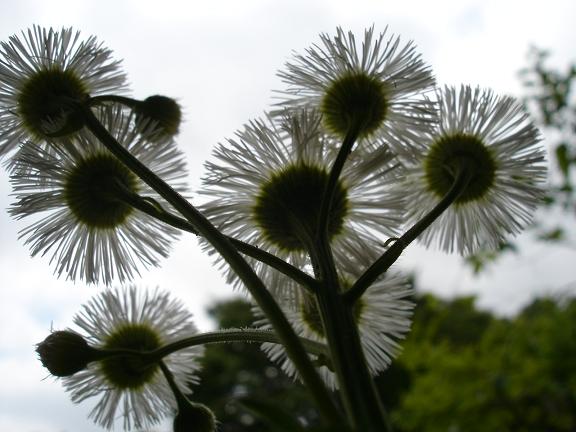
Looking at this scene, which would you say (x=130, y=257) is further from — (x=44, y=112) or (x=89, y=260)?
(x=44, y=112)

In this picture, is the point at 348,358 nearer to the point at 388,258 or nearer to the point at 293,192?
the point at 388,258

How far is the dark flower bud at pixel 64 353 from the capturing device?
94cm

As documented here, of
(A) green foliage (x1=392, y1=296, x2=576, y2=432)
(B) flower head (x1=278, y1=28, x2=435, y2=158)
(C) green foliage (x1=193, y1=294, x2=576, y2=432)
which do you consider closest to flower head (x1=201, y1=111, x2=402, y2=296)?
(B) flower head (x1=278, y1=28, x2=435, y2=158)

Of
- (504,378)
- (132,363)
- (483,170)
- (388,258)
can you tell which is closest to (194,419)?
(132,363)

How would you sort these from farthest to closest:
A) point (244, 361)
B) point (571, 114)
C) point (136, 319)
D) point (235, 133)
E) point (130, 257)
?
point (244, 361) < point (571, 114) < point (136, 319) < point (130, 257) < point (235, 133)

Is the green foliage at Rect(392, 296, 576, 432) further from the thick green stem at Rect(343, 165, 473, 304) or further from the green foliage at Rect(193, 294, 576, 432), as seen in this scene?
the thick green stem at Rect(343, 165, 473, 304)

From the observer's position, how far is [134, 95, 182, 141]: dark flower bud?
103cm

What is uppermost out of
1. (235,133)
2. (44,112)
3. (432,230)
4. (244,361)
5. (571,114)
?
(244,361)

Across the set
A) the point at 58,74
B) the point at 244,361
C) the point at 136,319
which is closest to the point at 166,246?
the point at 136,319

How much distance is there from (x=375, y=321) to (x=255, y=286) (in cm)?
44

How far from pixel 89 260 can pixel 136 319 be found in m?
0.19

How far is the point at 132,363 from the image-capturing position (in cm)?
104

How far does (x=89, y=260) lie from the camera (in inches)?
42.8

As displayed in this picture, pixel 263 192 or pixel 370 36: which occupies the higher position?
pixel 370 36
